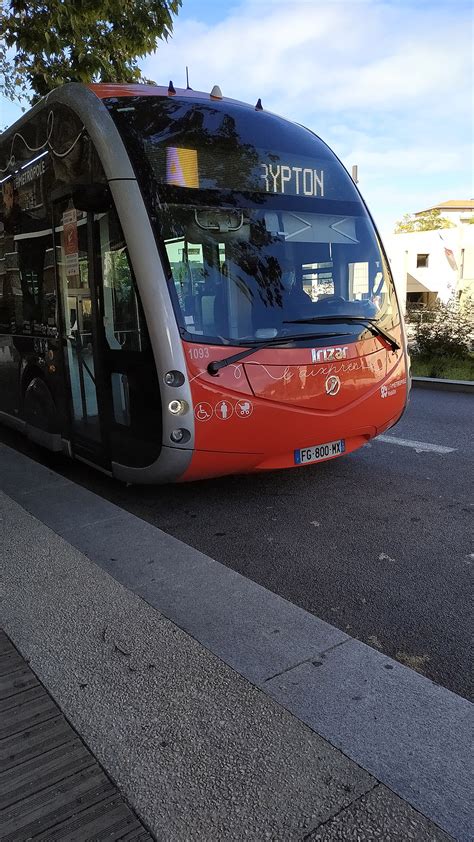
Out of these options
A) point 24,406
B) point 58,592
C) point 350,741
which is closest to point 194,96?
point 24,406

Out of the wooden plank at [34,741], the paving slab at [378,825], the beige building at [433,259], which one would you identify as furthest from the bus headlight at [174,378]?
the beige building at [433,259]

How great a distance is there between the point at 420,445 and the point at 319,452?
7.81ft

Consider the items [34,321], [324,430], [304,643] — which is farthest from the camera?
[34,321]

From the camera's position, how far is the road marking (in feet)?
22.3

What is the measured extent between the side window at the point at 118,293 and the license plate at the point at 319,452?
1569 mm

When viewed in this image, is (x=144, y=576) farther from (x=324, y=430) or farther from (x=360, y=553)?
(x=324, y=430)

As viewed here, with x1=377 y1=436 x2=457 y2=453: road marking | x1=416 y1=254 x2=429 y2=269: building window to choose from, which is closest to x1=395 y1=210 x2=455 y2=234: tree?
x1=416 y1=254 x2=429 y2=269: building window

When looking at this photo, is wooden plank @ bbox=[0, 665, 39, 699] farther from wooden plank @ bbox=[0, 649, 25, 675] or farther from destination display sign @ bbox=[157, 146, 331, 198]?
destination display sign @ bbox=[157, 146, 331, 198]

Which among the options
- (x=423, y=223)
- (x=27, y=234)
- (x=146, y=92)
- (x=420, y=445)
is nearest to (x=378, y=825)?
(x=146, y=92)

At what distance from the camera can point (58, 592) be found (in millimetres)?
3570

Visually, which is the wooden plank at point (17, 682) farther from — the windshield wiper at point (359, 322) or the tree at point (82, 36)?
the tree at point (82, 36)

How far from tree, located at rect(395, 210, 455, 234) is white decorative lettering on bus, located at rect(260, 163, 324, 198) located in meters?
64.2

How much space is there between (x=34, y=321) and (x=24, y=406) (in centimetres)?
100

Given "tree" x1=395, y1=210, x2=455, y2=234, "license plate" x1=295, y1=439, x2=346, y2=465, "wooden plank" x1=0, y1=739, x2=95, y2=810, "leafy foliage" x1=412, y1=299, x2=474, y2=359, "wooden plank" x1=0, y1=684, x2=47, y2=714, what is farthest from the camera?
"tree" x1=395, y1=210, x2=455, y2=234
